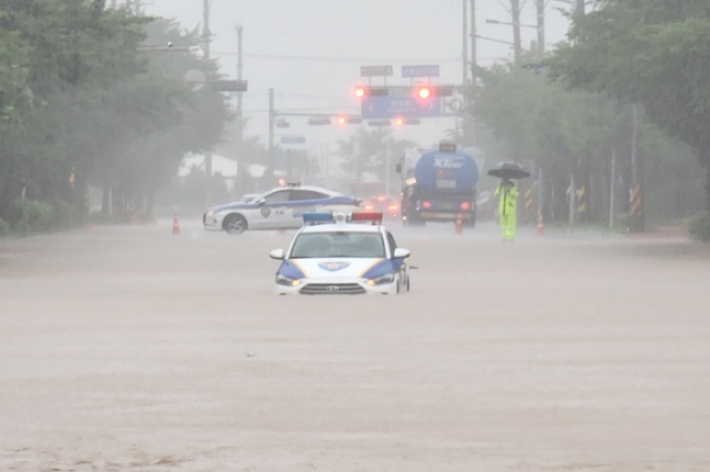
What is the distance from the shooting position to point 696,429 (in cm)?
1213

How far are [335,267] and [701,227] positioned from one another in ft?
76.2

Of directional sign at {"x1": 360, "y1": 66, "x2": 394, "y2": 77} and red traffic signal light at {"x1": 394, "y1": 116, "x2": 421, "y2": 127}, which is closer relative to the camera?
red traffic signal light at {"x1": 394, "y1": 116, "x2": 421, "y2": 127}

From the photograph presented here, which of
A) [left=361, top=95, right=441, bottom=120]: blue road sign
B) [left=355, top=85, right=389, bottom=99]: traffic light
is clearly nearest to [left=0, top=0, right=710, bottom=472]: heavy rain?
[left=355, top=85, right=389, bottom=99]: traffic light

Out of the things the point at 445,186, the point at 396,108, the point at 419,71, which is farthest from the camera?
the point at 419,71

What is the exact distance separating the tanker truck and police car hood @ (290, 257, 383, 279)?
42.1 m

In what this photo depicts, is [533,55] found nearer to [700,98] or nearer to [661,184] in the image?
[661,184]

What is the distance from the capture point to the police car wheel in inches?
2192

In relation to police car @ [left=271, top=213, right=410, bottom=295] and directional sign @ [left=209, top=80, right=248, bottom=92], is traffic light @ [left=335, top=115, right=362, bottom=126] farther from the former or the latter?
police car @ [left=271, top=213, right=410, bottom=295]

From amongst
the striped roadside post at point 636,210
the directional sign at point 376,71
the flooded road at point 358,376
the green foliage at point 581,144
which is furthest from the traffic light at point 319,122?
the flooded road at point 358,376

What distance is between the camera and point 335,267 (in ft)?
84.8

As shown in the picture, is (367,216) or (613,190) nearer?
(367,216)

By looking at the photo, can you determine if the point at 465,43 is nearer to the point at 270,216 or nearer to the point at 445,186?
the point at 445,186

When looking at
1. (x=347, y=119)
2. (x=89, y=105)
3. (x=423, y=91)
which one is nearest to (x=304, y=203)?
(x=89, y=105)

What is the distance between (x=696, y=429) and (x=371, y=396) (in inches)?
111
